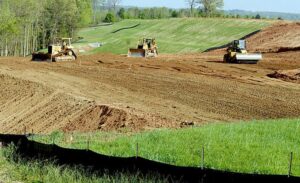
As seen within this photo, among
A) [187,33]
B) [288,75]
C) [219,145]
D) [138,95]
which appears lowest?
[138,95]

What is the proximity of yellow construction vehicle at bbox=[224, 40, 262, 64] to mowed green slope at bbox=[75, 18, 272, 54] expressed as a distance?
24850 mm

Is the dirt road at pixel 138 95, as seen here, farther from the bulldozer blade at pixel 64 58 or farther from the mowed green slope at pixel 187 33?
the mowed green slope at pixel 187 33

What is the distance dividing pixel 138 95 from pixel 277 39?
107 ft

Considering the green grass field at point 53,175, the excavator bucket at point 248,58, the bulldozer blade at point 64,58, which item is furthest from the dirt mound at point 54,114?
the excavator bucket at point 248,58

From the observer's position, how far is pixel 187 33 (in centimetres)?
8325

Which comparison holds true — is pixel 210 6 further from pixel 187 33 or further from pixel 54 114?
pixel 54 114

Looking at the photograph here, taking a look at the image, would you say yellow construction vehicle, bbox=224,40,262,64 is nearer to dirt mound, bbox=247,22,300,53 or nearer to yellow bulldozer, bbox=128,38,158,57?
yellow bulldozer, bbox=128,38,158,57

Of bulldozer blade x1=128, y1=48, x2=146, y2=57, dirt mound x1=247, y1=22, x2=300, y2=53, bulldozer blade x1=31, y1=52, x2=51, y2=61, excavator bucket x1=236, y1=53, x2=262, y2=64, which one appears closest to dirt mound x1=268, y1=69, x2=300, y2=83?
excavator bucket x1=236, y1=53, x2=262, y2=64

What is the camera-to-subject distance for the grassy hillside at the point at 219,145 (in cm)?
1398

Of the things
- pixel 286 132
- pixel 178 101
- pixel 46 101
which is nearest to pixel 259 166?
pixel 286 132

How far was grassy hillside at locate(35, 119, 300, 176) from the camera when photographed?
14.0 meters

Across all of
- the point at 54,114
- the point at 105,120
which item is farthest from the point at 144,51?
the point at 105,120

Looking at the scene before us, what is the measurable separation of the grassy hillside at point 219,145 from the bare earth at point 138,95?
312cm

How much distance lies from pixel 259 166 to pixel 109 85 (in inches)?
751
